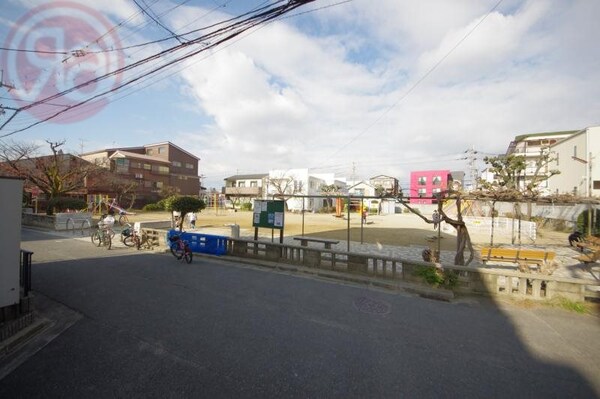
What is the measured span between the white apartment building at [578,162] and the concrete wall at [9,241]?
31.7 meters

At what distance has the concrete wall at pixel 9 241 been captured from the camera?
443cm

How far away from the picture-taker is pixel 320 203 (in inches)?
2112

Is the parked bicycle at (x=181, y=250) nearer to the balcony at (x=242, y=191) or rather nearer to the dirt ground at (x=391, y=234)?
the dirt ground at (x=391, y=234)

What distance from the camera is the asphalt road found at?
3359 mm

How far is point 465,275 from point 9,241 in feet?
31.5

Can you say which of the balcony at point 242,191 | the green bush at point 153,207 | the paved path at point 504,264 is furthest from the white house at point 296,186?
the paved path at point 504,264

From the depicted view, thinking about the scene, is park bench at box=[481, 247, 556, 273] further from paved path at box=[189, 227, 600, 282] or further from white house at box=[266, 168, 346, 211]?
white house at box=[266, 168, 346, 211]

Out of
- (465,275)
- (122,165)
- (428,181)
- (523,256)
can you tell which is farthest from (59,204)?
(428,181)

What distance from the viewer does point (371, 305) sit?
6145mm

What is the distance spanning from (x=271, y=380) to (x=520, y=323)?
512cm

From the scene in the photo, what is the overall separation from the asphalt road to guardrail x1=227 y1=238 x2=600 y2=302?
0.64m

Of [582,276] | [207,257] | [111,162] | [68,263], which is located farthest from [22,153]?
[582,276]

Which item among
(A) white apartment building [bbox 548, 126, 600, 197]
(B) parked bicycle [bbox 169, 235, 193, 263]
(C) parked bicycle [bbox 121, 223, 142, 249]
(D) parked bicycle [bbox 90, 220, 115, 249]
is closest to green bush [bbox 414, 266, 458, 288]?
(B) parked bicycle [bbox 169, 235, 193, 263]

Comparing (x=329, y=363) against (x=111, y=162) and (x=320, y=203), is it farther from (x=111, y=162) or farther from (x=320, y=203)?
(x=320, y=203)
